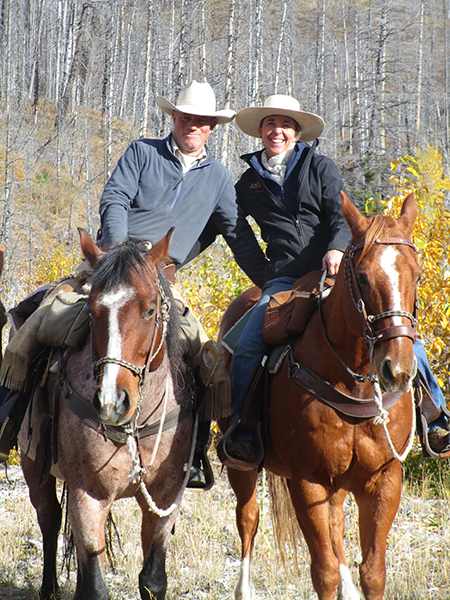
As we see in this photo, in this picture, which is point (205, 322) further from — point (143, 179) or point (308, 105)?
point (308, 105)

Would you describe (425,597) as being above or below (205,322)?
below

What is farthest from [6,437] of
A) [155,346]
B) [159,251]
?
[159,251]

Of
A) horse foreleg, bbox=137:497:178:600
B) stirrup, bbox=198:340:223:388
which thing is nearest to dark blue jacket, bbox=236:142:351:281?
stirrup, bbox=198:340:223:388

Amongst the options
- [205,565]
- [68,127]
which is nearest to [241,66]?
[68,127]

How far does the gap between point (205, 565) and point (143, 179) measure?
11.0ft

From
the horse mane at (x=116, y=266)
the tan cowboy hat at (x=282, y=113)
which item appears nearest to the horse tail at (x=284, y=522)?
the horse mane at (x=116, y=266)

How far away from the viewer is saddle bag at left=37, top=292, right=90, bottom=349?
3512 millimetres

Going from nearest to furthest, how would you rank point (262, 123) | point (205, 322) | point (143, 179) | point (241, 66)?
point (143, 179) → point (262, 123) → point (205, 322) → point (241, 66)

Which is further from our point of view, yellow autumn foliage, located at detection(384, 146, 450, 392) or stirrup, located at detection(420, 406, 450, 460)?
yellow autumn foliage, located at detection(384, 146, 450, 392)

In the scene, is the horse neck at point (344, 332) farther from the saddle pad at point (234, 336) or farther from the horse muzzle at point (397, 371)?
the saddle pad at point (234, 336)

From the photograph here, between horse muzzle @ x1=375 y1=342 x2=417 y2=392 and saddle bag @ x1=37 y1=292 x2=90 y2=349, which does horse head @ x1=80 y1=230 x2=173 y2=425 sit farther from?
horse muzzle @ x1=375 y1=342 x2=417 y2=392

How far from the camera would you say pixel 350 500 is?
6.27 m

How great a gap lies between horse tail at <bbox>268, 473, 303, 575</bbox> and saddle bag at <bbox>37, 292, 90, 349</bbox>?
2.35m

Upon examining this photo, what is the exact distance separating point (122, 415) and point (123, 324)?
18.2 inches
